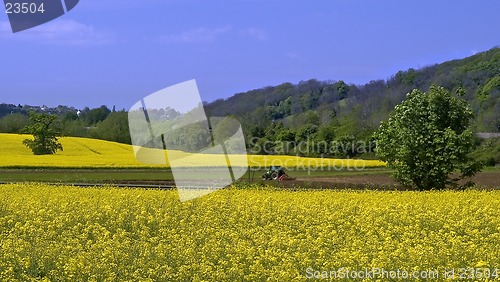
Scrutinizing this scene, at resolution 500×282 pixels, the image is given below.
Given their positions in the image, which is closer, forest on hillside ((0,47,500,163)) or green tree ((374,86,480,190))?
green tree ((374,86,480,190))

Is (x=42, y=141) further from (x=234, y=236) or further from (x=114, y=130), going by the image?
(x=234, y=236)

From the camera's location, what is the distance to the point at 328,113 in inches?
4958

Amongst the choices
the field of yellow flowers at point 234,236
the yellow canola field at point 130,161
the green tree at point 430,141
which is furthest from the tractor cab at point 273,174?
the field of yellow flowers at point 234,236

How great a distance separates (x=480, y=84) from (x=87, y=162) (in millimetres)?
102513

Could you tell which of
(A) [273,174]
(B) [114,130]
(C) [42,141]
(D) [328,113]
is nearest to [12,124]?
(B) [114,130]

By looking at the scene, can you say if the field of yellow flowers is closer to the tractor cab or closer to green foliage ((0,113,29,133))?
the tractor cab

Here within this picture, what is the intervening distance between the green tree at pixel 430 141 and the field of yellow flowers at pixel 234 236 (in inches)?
343

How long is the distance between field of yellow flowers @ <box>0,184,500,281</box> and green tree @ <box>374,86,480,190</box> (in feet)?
28.6

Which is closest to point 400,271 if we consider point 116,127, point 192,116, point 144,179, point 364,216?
point 364,216

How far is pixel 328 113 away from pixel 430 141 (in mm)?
98639

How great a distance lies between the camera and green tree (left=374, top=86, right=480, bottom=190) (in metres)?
27.4

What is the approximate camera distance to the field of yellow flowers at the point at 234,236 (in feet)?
28.9

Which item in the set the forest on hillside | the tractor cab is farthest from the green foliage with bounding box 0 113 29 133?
the tractor cab

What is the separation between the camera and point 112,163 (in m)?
45.7
